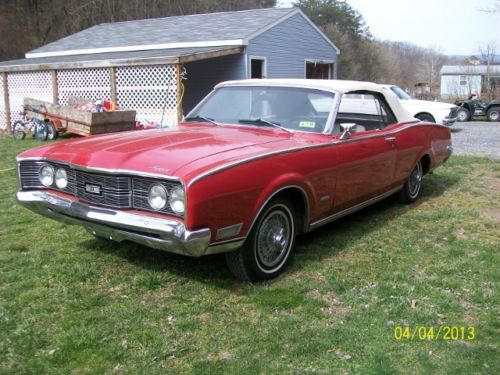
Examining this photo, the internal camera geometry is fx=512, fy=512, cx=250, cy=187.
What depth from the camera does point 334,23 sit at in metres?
52.3

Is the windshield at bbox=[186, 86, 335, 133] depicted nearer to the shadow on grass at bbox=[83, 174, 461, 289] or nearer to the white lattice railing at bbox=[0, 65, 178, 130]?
the shadow on grass at bbox=[83, 174, 461, 289]

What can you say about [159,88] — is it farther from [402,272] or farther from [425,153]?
[402,272]

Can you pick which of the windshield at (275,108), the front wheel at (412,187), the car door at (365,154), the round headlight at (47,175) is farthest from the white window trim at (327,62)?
the round headlight at (47,175)

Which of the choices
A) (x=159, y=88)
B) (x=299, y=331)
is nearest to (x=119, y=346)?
(x=299, y=331)

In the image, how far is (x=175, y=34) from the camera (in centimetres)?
1900

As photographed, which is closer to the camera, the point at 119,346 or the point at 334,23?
the point at 119,346

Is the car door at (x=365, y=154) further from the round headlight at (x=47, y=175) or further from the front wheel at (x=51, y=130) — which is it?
the front wheel at (x=51, y=130)

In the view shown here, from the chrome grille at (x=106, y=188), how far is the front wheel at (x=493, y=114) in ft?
70.3

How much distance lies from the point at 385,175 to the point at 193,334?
3.07 meters

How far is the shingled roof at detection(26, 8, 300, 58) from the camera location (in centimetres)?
1736

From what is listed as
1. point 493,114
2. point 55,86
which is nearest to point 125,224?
point 55,86

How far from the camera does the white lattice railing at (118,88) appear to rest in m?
14.9

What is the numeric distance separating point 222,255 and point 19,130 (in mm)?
11448
